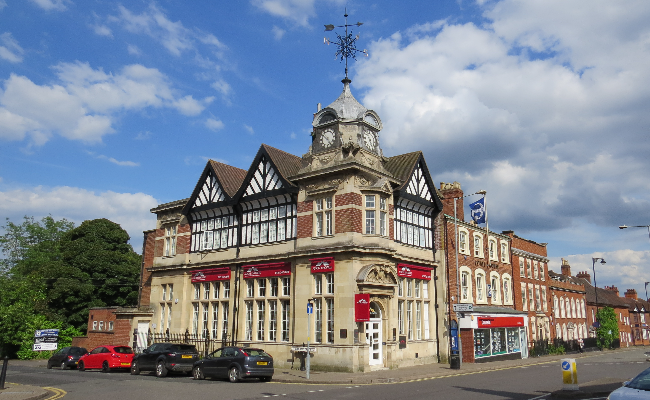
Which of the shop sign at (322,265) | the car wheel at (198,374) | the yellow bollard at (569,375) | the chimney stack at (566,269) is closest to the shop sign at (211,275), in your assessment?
the shop sign at (322,265)

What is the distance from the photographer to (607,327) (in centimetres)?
5497

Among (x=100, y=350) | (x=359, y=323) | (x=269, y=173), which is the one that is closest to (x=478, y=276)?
(x=359, y=323)

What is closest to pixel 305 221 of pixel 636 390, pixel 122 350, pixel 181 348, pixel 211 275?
pixel 211 275

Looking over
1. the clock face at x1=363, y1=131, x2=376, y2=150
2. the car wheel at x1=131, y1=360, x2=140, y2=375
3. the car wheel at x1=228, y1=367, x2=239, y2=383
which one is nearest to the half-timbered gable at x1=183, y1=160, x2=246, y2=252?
the clock face at x1=363, y1=131, x2=376, y2=150

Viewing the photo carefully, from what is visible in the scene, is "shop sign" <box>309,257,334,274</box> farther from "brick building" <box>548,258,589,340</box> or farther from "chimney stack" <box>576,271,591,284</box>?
"chimney stack" <box>576,271,591,284</box>

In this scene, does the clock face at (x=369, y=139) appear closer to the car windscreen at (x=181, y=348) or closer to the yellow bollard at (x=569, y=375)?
the car windscreen at (x=181, y=348)

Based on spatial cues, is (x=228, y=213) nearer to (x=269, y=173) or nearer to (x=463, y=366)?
(x=269, y=173)

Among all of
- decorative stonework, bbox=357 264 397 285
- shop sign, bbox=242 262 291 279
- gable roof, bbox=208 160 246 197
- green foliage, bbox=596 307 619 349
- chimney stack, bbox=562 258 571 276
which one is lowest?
green foliage, bbox=596 307 619 349

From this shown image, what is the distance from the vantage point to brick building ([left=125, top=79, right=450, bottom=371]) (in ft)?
82.8

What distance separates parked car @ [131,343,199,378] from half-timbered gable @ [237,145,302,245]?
8559 mm

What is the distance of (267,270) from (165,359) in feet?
26.9

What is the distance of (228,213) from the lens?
32.5 meters

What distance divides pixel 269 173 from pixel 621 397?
920 inches

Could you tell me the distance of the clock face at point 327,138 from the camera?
28.4 meters
